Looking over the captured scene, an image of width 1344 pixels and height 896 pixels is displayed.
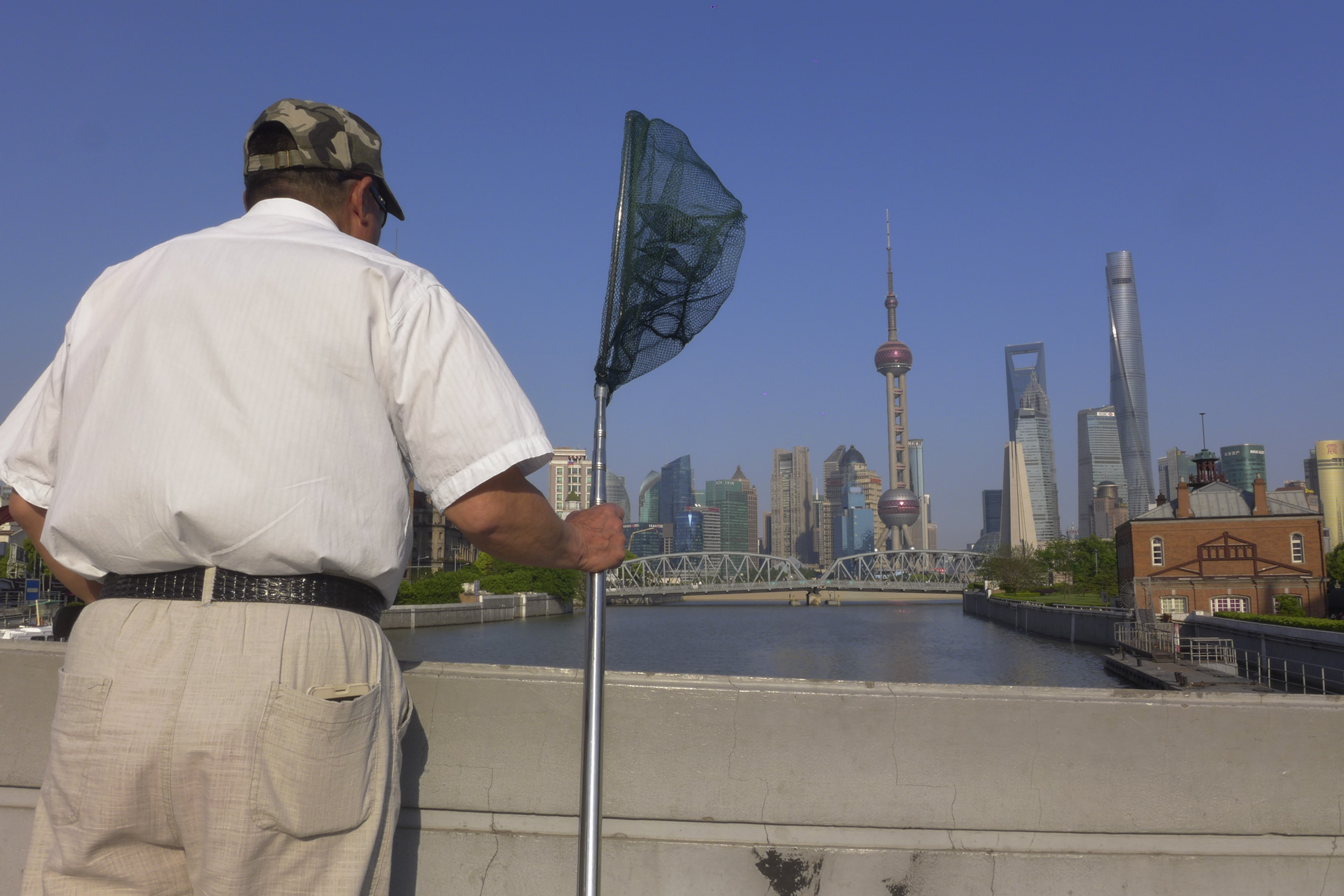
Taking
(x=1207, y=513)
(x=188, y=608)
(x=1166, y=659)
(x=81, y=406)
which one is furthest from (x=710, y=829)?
(x=1207, y=513)

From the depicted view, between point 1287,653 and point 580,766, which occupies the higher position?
point 580,766

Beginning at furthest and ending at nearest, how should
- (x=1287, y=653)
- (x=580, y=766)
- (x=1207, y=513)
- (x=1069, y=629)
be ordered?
(x=1069, y=629) < (x=1207, y=513) < (x=1287, y=653) < (x=580, y=766)

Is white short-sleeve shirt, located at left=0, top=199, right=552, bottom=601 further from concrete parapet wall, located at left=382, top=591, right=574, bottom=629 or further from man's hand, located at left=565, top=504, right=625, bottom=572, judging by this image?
concrete parapet wall, located at left=382, top=591, right=574, bottom=629

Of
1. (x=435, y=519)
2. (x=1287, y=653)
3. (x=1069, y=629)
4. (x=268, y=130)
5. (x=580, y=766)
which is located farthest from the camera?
(x=435, y=519)

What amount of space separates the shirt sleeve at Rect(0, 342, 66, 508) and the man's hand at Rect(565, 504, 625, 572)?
1056 millimetres

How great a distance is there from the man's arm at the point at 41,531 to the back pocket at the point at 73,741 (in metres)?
0.38

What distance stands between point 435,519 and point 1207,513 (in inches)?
2889

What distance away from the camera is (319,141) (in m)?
1.83

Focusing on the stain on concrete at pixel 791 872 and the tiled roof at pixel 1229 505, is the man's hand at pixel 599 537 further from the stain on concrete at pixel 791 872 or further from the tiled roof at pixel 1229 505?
the tiled roof at pixel 1229 505

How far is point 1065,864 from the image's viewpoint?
2.59 m

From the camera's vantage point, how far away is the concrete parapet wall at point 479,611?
6225 cm

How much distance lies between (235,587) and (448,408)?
1.55 feet

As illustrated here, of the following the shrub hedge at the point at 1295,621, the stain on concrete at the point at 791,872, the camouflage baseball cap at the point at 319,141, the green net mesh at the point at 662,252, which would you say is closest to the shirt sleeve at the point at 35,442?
the camouflage baseball cap at the point at 319,141

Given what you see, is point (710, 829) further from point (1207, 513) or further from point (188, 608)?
point (1207, 513)
